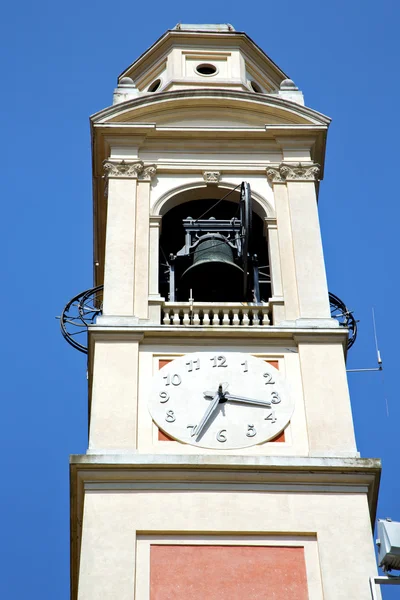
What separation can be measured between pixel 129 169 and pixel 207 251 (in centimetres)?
220

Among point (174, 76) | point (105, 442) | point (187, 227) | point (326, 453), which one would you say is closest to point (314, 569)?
point (326, 453)

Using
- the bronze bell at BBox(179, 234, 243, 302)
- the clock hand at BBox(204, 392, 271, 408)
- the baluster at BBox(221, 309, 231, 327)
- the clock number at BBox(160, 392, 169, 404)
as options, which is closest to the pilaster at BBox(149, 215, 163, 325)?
the bronze bell at BBox(179, 234, 243, 302)

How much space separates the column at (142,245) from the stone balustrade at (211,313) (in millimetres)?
354

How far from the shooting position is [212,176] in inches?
1052

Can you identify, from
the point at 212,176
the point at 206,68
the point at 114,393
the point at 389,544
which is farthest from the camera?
the point at 206,68

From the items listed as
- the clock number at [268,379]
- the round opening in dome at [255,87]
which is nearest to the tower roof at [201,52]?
the round opening in dome at [255,87]

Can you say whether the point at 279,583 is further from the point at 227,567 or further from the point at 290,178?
the point at 290,178

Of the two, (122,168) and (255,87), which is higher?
(255,87)

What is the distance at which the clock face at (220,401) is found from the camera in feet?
72.5

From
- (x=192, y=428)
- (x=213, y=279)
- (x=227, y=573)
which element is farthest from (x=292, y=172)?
(x=227, y=573)

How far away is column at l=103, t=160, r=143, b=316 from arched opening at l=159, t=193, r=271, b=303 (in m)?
0.78

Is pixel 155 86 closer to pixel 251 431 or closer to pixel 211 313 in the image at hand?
pixel 211 313

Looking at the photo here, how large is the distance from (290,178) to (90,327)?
193 inches

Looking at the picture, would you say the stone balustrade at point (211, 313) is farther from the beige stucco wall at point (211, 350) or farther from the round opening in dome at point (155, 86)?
the round opening in dome at point (155, 86)
